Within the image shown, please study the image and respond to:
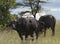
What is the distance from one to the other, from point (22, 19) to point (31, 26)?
83 centimetres

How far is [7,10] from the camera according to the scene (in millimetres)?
40219

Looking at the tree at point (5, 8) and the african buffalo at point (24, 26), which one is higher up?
the african buffalo at point (24, 26)

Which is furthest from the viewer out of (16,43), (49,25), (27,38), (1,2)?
(1,2)

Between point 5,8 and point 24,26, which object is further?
point 5,8

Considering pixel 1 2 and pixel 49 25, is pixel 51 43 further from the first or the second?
pixel 1 2

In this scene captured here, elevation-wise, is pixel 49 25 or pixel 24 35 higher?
pixel 24 35

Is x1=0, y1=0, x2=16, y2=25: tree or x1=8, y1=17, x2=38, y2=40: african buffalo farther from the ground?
x1=8, y1=17, x2=38, y2=40: african buffalo

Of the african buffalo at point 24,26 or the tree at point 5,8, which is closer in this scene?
the african buffalo at point 24,26

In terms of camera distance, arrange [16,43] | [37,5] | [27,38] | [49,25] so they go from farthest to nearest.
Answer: [37,5], [49,25], [27,38], [16,43]

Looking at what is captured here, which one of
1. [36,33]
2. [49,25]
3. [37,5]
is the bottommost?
[37,5]

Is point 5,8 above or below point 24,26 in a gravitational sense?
below

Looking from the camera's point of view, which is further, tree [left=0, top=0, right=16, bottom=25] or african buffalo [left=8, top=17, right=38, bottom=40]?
tree [left=0, top=0, right=16, bottom=25]

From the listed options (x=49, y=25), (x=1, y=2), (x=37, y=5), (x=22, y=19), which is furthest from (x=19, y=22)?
(x=37, y=5)

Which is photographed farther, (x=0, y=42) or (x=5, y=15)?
(x=5, y=15)
